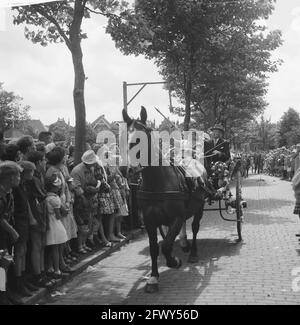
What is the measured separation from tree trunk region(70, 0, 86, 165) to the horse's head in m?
3.26

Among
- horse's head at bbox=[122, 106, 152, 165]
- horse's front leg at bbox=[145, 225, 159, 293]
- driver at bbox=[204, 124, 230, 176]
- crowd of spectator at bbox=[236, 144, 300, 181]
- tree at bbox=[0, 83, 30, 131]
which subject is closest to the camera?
horse's head at bbox=[122, 106, 152, 165]

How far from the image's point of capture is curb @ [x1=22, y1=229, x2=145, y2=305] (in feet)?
19.0

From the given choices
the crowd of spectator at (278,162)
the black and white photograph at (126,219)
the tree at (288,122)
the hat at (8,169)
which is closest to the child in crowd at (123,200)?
the black and white photograph at (126,219)

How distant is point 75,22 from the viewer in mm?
8680

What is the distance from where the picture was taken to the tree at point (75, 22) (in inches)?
344

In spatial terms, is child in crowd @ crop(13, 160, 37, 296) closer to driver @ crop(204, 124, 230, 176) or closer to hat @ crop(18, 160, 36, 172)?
hat @ crop(18, 160, 36, 172)

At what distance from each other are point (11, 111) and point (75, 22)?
5166cm

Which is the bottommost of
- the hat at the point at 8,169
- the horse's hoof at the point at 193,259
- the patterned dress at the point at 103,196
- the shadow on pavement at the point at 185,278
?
the shadow on pavement at the point at 185,278

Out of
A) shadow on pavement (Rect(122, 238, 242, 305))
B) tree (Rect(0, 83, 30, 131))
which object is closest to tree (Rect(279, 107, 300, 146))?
tree (Rect(0, 83, 30, 131))

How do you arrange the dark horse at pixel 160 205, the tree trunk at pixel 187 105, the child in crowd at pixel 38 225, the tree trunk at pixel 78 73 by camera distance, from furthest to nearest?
the tree trunk at pixel 187 105
the tree trunk at pixel 78 73
the dark horse at pixel 160 205
the child in crowd at pixel 38 225

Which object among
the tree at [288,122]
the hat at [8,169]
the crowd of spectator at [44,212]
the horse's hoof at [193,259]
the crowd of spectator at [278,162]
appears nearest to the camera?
the hat at [8,169]

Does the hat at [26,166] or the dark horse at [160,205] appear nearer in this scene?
the hat at [26,166]

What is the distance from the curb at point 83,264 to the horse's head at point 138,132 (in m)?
2.15

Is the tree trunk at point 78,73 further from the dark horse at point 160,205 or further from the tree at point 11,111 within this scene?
the tree at point 11,111
